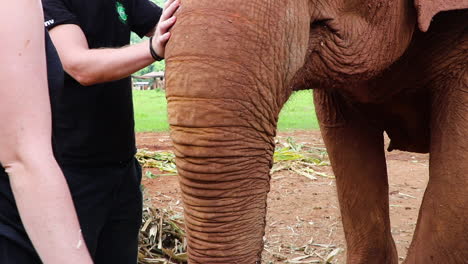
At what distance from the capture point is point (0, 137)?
1.19m

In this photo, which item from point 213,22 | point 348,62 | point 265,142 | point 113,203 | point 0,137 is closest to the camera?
point 0,137

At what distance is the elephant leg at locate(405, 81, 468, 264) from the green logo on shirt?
1.24 meters

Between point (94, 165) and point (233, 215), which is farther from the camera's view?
point (94, 165)

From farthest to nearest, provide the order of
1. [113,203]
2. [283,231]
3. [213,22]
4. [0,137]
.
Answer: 1. [283,231]
2. [113,203]
3. [213,22]
4. [0,137]

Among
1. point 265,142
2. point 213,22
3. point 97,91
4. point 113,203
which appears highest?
point 213,22

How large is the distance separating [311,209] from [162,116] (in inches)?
247

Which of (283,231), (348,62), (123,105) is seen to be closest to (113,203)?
(123,105)

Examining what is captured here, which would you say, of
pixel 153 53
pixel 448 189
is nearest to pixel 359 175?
pixel 448 189

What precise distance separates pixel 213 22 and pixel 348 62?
0.73 m

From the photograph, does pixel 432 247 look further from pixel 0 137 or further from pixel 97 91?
pixel 0 137

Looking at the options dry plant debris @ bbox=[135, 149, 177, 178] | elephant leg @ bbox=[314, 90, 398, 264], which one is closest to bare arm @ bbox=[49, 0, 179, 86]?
elephant leg @ bbox=[314, 90, 398, 264]

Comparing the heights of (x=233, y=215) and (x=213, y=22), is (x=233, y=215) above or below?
below

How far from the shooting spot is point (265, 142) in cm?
195

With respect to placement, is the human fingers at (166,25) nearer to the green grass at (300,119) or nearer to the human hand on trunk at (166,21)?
the human hand on trunk at (166,21)
